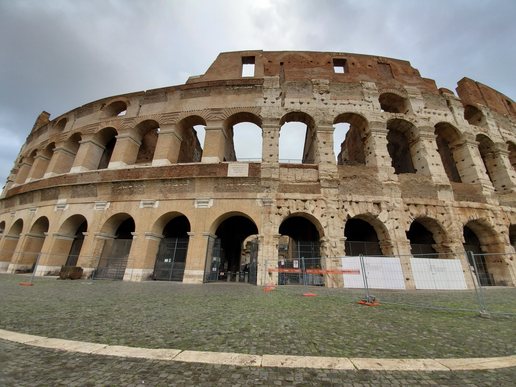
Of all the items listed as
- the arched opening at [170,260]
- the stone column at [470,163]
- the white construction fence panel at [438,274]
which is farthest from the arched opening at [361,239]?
the arched opening at [170,260]

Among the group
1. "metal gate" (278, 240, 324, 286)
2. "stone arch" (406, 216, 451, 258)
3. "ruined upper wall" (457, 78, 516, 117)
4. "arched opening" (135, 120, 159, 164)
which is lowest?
"metal gate" (278, 240, 324, 286)

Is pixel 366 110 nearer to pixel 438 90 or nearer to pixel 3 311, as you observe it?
pixel 438 90

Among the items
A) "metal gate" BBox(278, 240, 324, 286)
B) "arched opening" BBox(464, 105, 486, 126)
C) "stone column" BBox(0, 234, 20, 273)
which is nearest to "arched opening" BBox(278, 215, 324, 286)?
"metal gate" BBox(278, 240, 324, 286)

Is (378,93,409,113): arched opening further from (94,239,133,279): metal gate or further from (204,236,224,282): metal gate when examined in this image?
(94,239,133,279): metal gate

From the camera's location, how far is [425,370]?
1.88 m

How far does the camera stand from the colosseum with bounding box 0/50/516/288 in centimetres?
997

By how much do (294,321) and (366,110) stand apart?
40.2ft

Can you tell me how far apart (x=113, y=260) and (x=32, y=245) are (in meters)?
6.09

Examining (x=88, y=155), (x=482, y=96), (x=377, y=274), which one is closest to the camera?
(x=377, y=274)

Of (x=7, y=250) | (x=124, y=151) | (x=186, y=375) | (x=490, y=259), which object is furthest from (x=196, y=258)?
(x=490, y=259)

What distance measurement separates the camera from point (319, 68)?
1376cm

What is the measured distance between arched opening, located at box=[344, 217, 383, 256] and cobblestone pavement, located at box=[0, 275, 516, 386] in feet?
21.5

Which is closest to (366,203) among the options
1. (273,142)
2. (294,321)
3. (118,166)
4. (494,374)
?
(273,142)

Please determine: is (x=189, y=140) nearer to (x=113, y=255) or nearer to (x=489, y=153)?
(x=113, y=255)
